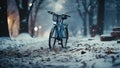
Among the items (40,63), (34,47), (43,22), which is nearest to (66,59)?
(40,63)

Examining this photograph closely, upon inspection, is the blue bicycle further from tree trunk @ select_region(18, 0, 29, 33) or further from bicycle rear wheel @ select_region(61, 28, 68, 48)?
tree trunk @ select_region(18, 0, 29, 33)

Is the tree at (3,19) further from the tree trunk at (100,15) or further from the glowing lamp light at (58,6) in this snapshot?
the glowing lamp light at (58,6)

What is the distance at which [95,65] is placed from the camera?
27.1 feet

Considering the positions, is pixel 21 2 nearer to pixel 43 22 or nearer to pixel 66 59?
pixel 66 59

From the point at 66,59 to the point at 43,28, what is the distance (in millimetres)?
72672

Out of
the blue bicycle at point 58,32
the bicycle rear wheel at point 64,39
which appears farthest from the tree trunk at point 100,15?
the blue bicycle at point 58,32

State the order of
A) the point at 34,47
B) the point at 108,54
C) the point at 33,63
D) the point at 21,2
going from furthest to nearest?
the point at 21,2 → the point at 34,47 → the point at 108,54 → the point at 33,63

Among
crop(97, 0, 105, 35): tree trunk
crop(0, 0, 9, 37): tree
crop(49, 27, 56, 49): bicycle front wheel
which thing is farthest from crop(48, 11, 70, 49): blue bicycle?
crop(97, 0, 105, 35): tree trunk

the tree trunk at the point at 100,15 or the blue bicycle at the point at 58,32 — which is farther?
the tree trunk at the point at 100,15

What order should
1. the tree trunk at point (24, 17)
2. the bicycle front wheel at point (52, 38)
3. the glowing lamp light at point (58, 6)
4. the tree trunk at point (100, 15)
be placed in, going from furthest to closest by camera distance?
the glowing lamp light at point (58, 6) → the tree trunk at point (100, 15) → the tree trunk at point (24, 17) → the bicycle front wheel at point (52, 38)

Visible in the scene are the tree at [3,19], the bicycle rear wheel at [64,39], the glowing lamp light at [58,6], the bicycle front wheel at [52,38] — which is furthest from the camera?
the glowing lamp light at [58,6]

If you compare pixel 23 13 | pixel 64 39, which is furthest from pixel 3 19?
pixel 64 39

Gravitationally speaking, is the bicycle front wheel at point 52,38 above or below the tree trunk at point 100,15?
below

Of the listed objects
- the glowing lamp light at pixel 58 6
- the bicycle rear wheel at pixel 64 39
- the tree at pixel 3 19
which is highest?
the glowing lamp light at pixel 58 6
